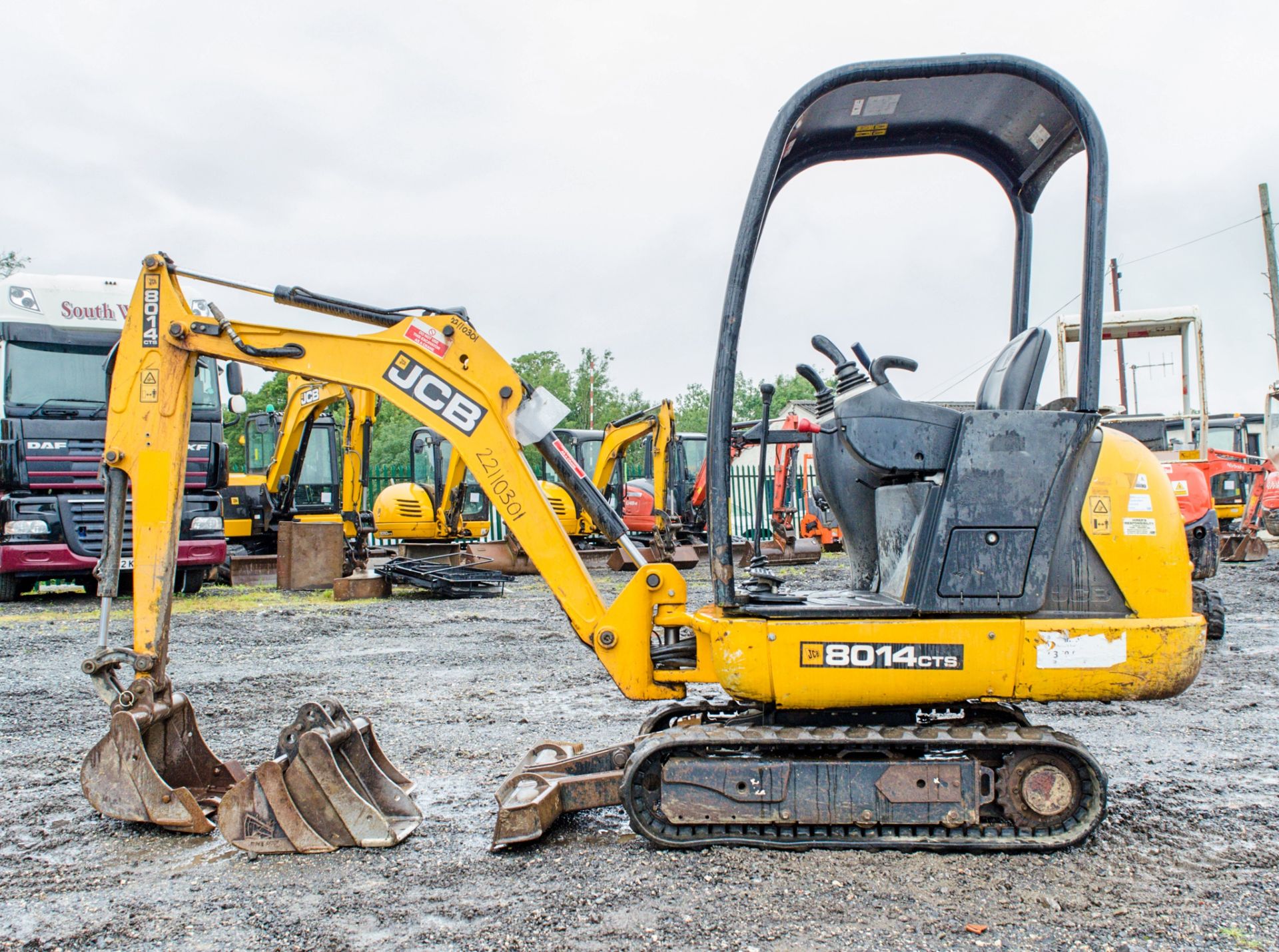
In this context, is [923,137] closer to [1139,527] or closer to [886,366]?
[886,366]

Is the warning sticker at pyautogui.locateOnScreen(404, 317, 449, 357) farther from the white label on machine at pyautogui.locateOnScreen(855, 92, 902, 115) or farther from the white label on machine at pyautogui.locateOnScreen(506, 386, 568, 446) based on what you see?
the white label on machine at pyautogui.locateOnScreen(855, 92, 902, 115)

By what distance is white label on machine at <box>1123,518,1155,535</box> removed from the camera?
3.43 m

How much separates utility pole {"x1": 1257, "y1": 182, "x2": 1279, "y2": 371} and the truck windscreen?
79.5 ft

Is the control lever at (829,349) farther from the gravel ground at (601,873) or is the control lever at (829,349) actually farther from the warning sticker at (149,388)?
the warning sticker at (149,388)

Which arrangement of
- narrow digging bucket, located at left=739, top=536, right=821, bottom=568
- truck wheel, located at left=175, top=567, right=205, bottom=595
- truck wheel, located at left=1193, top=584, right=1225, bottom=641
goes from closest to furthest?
truck wheel, located at left=1193, top=584, right=1225, bottom=641
truck wheel, located at left=175, top=567, right=205, bottom=595
narrow digging bucket, located at left=739, top=536, right=821, bottom=568

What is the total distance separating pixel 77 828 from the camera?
150 inches

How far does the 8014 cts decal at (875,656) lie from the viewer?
338cm

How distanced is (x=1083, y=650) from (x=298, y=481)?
1461 cm

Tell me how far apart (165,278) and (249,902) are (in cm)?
245

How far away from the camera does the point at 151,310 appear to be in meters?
4.09

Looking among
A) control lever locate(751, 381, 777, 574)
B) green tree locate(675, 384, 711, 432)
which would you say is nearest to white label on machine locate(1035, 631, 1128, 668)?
control lever locate(751, 381, 777, 574)

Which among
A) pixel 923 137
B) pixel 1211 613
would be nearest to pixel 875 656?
pixel 923 137

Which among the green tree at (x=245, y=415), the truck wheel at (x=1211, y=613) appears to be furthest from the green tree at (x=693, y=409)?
the truck wheel at (x=1211, y=613)

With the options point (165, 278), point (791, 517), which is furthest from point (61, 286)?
point (791, 517)
